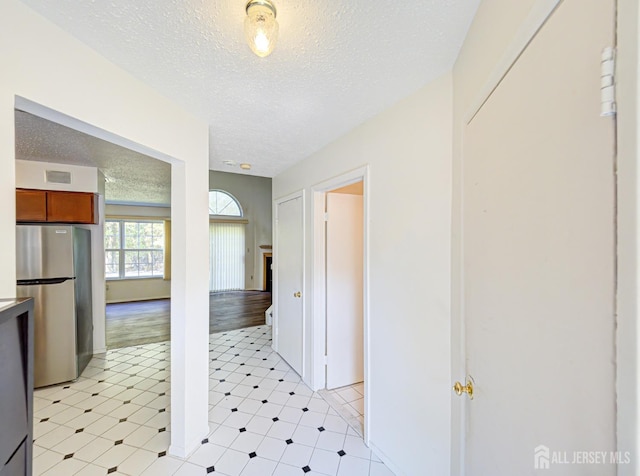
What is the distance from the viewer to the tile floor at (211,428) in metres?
1.77

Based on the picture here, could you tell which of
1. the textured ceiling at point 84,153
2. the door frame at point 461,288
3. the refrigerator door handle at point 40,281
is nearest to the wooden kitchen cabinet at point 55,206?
the textured ceiling at point 84,153

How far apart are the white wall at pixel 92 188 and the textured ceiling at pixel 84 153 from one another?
94 mm

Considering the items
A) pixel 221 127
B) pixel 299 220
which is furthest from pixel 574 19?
pixel 299 220

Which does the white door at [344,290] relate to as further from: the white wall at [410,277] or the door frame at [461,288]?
the door frame at [461,288]

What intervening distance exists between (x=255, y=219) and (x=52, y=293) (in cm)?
571

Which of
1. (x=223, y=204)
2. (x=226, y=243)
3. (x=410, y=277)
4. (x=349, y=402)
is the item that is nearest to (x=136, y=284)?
(x=226, y=243)

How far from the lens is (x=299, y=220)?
3020mm

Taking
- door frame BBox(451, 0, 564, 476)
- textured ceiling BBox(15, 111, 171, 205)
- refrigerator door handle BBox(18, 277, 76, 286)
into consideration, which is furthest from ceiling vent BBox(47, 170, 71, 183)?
door frame BBox(451, 0, 564, 476)

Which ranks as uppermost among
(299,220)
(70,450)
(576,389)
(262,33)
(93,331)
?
(262,33)

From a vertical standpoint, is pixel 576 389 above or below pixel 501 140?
below

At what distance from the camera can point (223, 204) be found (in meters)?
7.88

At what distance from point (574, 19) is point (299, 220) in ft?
8.61

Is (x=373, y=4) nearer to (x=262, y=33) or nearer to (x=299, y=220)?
(x=262, y=33)
